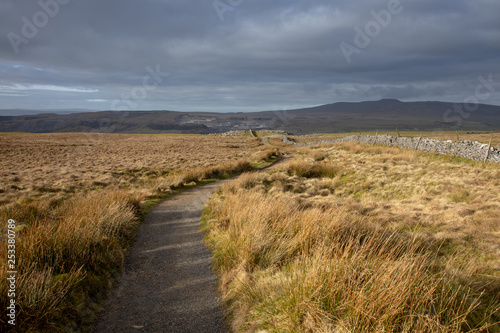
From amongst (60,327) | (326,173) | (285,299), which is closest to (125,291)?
(60,327)

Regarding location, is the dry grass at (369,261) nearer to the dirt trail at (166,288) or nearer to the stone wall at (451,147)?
the dirt trail at (166,288)

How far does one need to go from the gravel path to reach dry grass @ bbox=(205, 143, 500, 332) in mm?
410

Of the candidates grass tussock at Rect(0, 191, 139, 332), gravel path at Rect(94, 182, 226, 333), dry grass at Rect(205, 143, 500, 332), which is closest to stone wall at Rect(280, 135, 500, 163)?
dry grass at Rect(205, 143, 500, 332)

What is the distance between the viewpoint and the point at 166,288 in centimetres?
536

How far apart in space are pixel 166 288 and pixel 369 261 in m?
3.84

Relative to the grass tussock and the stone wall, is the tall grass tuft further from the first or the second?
the stone wall

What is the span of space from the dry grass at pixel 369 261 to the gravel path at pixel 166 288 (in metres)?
0.41

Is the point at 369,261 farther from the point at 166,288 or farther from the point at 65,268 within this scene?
the point at 65,268

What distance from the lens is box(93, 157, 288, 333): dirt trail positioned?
4.32 m

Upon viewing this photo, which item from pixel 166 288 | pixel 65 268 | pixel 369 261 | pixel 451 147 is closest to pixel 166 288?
pixel 166 288

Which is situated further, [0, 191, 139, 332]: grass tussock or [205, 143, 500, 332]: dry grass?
[0, 191, 139, 332]: grass tussock

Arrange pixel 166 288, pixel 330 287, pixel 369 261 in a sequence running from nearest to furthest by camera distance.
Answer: pixel 330 287, pixel 369 261, pixel 166 288

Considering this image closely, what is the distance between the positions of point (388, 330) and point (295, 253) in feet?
8.42

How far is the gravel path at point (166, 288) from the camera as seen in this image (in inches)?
170
